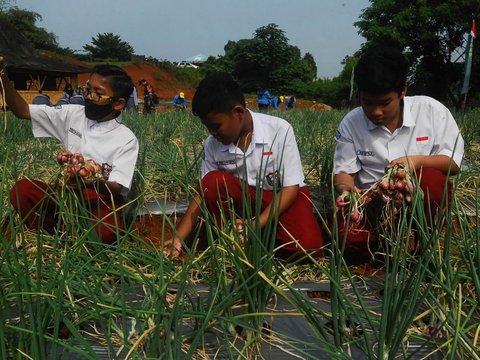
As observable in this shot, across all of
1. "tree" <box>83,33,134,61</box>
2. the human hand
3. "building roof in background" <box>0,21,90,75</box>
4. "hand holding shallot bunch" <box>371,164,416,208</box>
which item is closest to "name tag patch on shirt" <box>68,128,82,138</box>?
the human hand

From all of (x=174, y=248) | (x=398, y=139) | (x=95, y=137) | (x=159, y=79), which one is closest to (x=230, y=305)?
(x=174, y=248)

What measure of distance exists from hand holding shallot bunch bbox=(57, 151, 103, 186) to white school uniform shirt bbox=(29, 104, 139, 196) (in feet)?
0.66

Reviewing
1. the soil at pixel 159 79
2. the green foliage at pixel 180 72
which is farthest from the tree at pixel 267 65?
the soil at pixel 159 79

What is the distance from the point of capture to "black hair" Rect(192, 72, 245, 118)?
1615mm

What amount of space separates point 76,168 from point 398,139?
1.02m

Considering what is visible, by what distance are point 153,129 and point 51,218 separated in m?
2.17

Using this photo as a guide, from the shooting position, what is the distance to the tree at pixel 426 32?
62.7ft

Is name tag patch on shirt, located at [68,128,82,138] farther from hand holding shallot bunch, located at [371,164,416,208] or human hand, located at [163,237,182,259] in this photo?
hand holding shallot bunch, located at [371,164,416,208]

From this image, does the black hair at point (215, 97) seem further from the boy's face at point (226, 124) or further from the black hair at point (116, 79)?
the black hair at point (116, 79)

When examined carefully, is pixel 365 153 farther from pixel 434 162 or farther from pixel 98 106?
pixel 98 106

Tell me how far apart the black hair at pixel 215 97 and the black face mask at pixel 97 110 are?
449mm

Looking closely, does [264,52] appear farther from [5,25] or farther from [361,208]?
[361,208]

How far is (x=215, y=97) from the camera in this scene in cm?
161

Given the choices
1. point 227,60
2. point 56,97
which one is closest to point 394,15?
point 56,97
